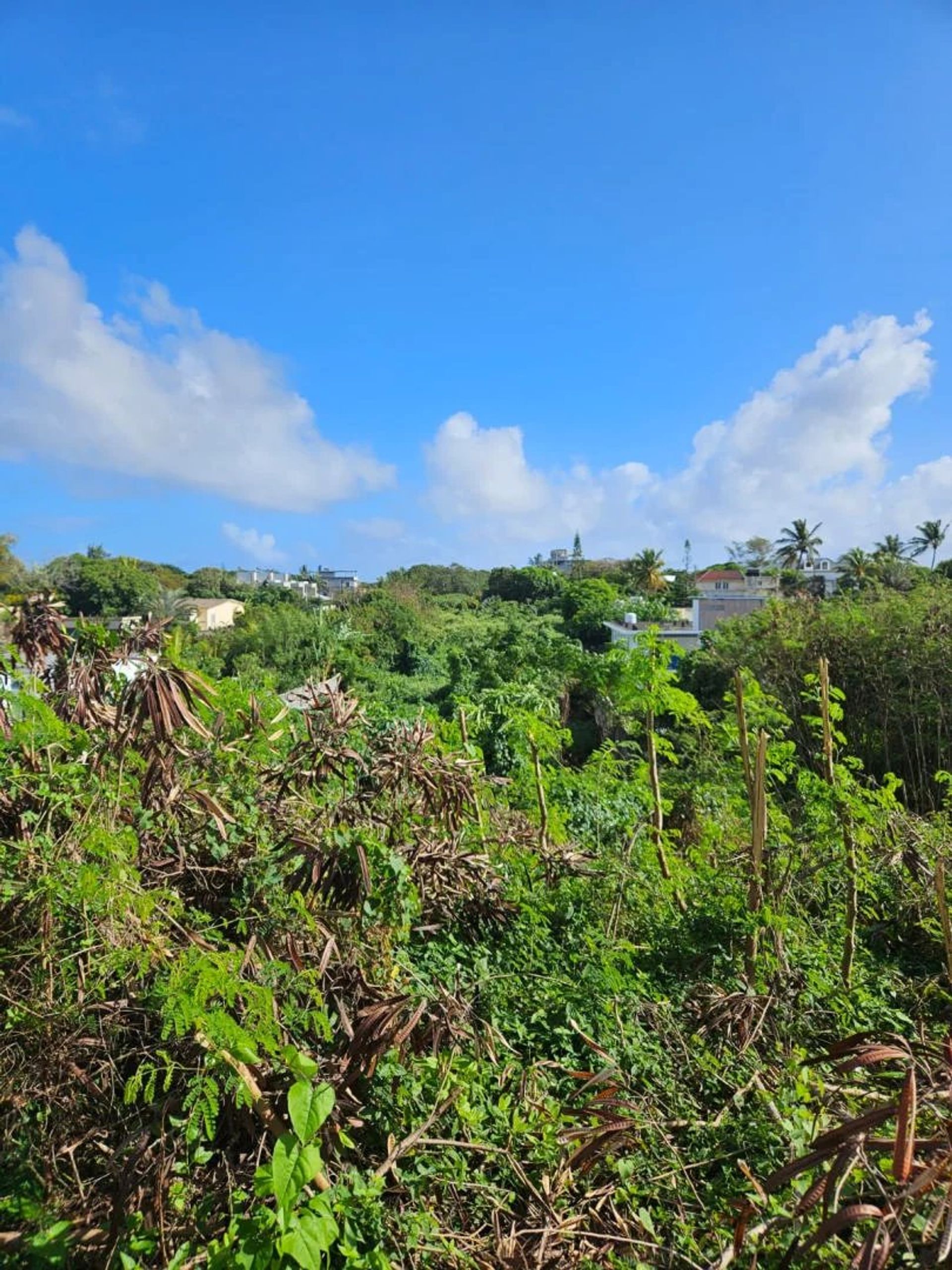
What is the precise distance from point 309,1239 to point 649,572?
1340 inches

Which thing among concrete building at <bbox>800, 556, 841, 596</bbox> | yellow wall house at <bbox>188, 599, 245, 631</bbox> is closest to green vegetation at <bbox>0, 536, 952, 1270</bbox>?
concrete building at <bbox>800, 556, 841, 596</bbox>

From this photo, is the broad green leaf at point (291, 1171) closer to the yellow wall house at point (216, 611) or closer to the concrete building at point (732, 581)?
the concrete building at point (732, 581)

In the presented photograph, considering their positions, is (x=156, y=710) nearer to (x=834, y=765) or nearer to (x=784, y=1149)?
(x=784, y=1149)

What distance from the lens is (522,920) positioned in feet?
8.01

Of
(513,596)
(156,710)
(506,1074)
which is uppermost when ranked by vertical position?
(513,596)

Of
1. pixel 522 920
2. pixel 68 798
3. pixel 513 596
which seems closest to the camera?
pixel 68 798

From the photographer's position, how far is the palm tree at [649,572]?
32781mm

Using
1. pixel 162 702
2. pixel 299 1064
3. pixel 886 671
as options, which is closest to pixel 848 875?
pixel 299 1064

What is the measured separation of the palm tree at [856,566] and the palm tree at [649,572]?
7.84 metres

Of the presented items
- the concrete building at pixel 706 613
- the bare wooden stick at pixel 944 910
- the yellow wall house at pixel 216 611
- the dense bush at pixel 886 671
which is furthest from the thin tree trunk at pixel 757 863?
the yellow wall house at pixel 216 611

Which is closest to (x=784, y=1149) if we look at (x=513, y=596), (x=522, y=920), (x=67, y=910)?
(x=522, y=920)

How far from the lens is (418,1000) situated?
1.73 m

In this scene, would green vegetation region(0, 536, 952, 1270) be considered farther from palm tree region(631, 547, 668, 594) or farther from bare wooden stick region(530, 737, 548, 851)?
palm tree region(631, 547, 668, 594)

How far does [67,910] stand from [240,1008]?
1.63ft
